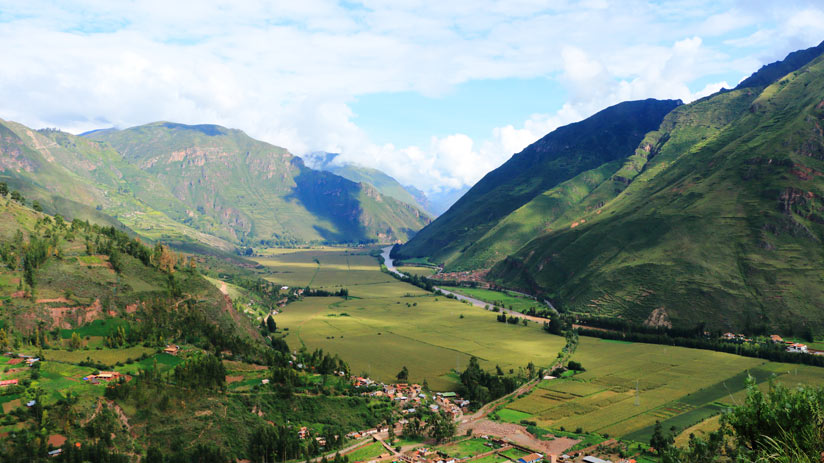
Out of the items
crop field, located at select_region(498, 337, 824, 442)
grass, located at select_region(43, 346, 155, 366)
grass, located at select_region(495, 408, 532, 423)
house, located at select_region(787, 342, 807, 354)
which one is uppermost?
grass, located at select_region(43, 346, 155, 366)

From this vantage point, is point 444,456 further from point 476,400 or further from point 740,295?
point 740,295

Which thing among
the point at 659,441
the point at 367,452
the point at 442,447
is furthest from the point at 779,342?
the point at 367,452

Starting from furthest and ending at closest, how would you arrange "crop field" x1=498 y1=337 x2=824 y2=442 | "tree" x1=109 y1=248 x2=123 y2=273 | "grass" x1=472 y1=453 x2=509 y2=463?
"tree" x1=109 y1=248 x2=123 y2=273, "crop field" x1=498 y1=337 x2=824 y2=442, "grass" x1=472 y1=453 x2=509 y2=463

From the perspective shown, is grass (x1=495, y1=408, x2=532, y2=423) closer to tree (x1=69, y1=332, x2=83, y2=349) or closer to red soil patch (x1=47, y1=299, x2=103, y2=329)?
tree (x1=69, y1=332, x2=83, y2=349)

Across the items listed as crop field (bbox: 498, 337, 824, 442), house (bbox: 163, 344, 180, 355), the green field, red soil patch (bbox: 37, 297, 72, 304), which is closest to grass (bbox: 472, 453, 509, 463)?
crop field (bbox: 498, 337, 824, 442)

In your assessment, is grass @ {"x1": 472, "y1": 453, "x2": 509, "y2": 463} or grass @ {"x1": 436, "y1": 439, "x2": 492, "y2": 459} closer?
grass @ {"x1": 472, "y1": 453, "x2": 509, "y2": 463}

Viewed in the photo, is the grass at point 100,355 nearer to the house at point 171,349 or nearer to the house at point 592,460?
the house at point 171,349

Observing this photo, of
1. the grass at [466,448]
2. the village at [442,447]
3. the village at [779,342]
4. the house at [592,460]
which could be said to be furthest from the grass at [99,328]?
the village at [779,342]
